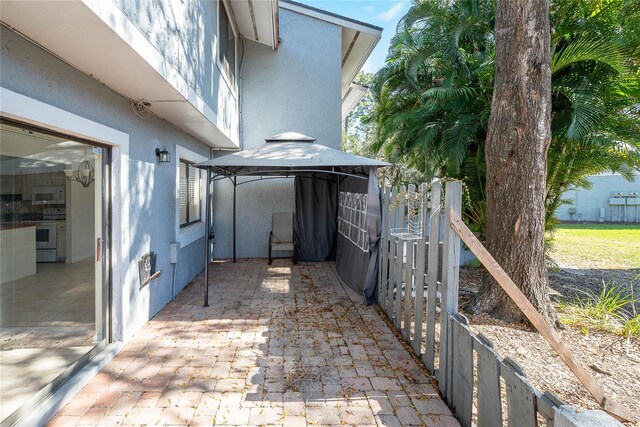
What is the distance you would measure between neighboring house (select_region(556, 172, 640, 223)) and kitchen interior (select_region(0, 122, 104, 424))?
25.1m

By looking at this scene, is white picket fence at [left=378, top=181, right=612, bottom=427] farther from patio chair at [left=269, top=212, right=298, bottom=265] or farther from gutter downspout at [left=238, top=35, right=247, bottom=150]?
gutter downspout at [left=238, top=35, right=247, bottom=150]

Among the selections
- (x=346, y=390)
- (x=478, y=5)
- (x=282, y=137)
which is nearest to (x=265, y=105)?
(x=282, y=137)

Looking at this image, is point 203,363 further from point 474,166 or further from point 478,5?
point 478,5

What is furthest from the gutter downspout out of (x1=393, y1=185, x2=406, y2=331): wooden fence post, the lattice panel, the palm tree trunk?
the palm tree trunk

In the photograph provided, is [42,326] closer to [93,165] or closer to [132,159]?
[93,165]

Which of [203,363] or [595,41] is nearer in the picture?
[203,363]

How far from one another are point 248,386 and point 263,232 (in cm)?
729

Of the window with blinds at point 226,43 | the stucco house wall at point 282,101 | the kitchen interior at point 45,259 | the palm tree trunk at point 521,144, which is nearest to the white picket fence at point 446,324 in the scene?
the palm tree trunk at point 521,144

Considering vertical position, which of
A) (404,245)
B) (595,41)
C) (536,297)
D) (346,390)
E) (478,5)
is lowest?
(346,390)

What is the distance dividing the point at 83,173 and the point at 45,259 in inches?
41.3

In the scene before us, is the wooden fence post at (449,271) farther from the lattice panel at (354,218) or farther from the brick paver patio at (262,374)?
the lattice panel at (354,218)

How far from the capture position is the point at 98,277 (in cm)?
445

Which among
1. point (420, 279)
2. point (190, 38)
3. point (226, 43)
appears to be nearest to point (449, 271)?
point (420, 279)

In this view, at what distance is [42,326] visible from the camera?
430cm
